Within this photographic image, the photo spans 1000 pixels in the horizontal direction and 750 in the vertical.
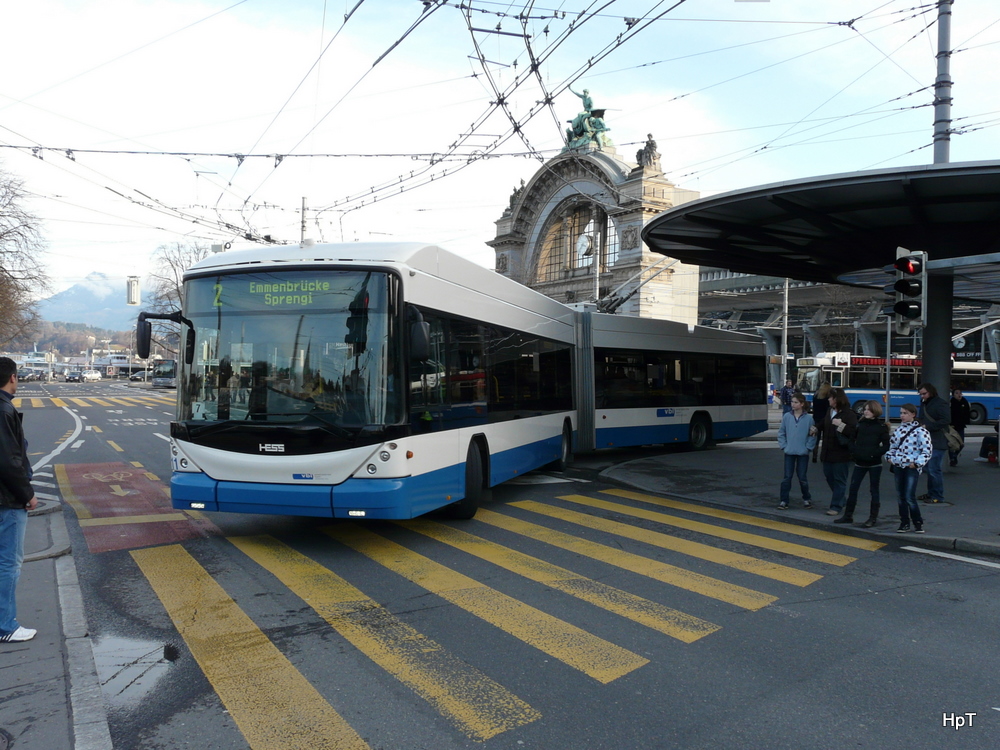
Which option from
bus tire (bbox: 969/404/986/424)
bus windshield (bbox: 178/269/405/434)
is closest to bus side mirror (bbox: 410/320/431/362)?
bus windshield (bbox: 178/269/405/434)

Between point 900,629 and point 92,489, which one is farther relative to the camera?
point 92,489

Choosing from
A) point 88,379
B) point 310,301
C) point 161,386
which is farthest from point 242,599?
point 88,379

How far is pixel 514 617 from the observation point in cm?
580

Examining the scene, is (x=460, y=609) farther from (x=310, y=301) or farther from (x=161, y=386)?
(x=161, y=386)

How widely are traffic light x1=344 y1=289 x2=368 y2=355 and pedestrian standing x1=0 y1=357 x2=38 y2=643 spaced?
2.98 metres

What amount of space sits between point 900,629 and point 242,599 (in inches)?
199

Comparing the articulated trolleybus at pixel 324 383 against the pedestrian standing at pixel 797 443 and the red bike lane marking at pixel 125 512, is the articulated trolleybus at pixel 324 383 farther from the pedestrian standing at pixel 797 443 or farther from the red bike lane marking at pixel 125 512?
the pedestrian standing at pixel 797 443

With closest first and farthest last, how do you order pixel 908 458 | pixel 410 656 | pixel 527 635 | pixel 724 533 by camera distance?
pixel 410 656 < pixel 527 635 < pixel 908 458 < pixel 724 533

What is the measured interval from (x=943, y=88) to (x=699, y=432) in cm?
909

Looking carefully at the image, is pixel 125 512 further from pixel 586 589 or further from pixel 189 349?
pixel 586 589

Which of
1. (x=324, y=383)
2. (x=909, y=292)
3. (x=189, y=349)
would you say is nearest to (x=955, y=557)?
(x=909, y=292)

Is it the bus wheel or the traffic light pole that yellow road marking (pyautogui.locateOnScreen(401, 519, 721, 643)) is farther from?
the traffic light pole

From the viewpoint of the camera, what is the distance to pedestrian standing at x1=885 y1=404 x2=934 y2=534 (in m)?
8.93

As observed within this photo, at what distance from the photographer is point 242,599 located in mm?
6164
